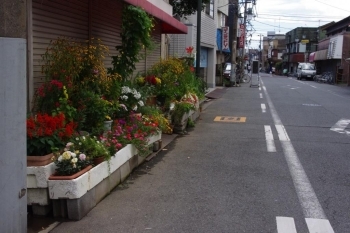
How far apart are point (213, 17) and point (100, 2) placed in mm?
22296

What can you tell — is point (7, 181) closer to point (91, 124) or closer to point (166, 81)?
point (91, 124)

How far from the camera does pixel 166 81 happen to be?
477 inches

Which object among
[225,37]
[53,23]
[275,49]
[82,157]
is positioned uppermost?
[275,49]

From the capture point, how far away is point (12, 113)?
13.4 feet

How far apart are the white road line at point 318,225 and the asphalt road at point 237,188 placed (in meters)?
0.01

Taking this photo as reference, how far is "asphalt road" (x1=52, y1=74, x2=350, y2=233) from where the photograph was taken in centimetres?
512

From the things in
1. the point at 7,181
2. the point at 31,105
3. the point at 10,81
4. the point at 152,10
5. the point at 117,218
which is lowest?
the point at 117,218

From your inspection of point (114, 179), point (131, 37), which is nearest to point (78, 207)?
point (114, 179)

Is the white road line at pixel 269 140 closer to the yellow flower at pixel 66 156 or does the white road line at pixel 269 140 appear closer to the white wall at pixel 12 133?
the yellow flower at pixel 66 156

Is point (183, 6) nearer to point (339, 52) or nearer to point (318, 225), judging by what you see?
point (318, 225)

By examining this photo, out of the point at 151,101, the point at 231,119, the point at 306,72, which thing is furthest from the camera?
the point at 306,72

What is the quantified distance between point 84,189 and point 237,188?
246 cm

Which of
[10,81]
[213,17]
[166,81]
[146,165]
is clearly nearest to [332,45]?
[213,17]

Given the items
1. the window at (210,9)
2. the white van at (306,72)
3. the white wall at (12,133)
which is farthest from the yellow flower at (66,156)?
the white van at (306,72)
